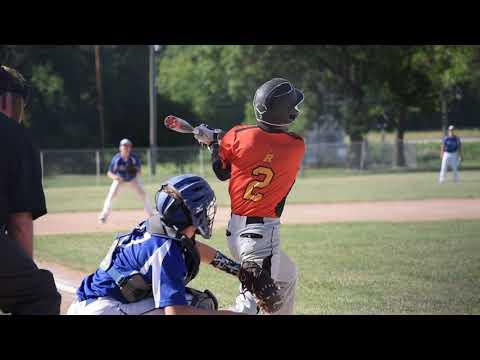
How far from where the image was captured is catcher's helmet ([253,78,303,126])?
18.6 ft

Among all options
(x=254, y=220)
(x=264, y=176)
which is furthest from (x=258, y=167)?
(x=254, y=220)

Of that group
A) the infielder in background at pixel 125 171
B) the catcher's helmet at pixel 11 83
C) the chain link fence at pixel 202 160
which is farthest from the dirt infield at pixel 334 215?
the chain link fence at pixel 202 160

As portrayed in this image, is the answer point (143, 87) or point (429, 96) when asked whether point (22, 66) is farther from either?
point (429, 96)

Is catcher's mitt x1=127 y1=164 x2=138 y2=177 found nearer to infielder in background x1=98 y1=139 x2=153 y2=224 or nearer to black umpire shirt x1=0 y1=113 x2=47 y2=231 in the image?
infielder in background x1=98 y1=139 x2=153 y2=224

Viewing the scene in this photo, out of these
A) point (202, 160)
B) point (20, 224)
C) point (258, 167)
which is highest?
point (258, 167)

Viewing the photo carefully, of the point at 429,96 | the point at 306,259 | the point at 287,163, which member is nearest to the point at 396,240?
the point at 306,259

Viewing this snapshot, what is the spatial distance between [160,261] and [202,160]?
1399 inches

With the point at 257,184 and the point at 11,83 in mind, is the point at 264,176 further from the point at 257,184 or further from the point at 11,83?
the point at 11,83

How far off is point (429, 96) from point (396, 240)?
33.1 metres

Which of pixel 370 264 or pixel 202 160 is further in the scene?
pixel 202 160

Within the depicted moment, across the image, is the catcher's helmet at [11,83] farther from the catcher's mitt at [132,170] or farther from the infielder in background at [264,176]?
the catcher's mitt at [132,170]

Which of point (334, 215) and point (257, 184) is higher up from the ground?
point (257, 184)

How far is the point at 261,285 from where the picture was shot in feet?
16.8
